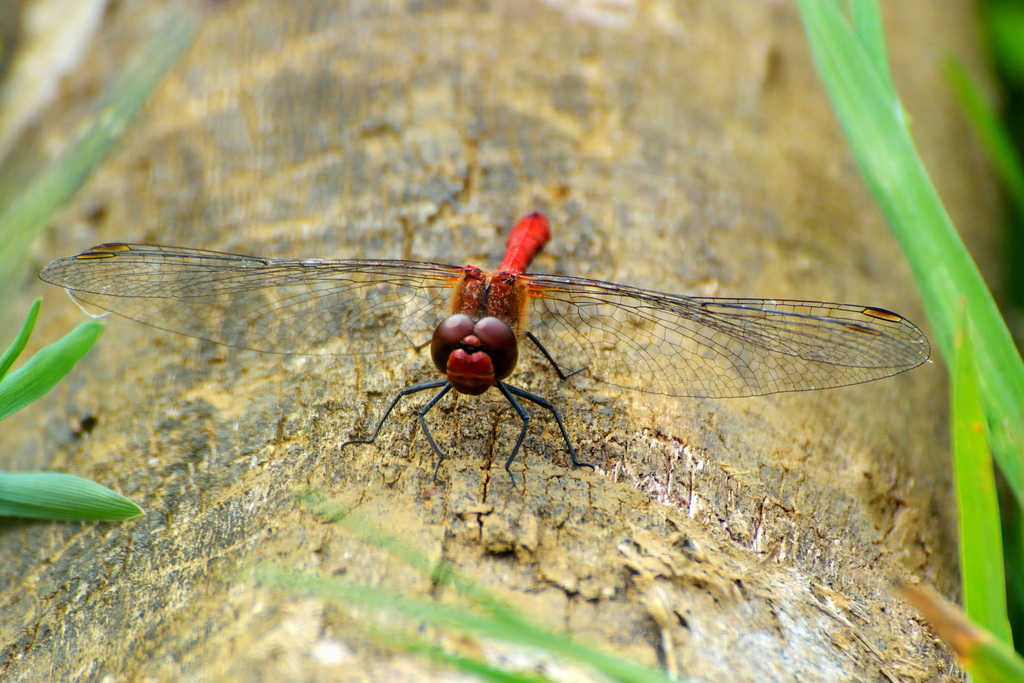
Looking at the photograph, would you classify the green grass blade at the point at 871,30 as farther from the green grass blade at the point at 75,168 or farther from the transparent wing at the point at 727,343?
the green grass blade at the point at 75,168

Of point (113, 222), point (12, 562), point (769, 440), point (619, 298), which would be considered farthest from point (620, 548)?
point (113, 222)

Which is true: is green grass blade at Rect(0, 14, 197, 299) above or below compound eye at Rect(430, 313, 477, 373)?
above

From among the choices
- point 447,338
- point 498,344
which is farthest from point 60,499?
point 498,344

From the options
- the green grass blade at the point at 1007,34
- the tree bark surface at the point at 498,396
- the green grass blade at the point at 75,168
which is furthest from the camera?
the green grass blade at the point at 1007,34

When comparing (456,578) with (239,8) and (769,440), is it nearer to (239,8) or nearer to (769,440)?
(769,440)

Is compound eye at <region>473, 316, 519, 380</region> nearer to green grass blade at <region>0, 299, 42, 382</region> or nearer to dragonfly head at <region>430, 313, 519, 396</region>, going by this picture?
dragonfly head at <region>430, 313, 519, 396</region>

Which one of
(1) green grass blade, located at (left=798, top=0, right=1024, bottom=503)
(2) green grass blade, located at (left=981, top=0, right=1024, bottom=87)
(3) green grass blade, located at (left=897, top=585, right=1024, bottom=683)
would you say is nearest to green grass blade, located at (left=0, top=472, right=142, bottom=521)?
(3) green grass blade, located at (left=897, top=585, right=1024, bottom=683)

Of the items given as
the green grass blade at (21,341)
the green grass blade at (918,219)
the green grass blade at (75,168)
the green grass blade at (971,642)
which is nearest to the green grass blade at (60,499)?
the green grass blade at (21,341)
